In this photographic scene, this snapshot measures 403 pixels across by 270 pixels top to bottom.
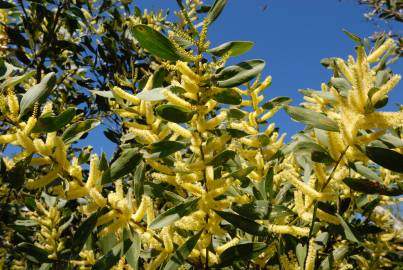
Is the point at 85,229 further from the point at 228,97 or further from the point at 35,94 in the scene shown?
the point at 228,97

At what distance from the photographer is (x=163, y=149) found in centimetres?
141

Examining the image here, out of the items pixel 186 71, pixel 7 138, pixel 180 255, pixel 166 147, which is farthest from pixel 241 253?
pixel 7 138

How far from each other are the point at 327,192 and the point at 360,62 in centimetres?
51

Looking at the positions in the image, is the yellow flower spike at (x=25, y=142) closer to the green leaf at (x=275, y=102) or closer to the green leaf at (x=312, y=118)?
the green leaf at (x=312, y=118)

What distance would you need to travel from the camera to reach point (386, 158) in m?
1.32

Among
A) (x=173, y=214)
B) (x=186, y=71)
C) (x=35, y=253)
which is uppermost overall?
(x=186, y=71)

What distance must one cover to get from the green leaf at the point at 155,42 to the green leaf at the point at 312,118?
472 millimetres

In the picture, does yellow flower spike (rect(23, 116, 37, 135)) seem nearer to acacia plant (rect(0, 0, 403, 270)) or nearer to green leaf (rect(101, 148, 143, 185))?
acacia plant (rect(0, 0, 403, 270))

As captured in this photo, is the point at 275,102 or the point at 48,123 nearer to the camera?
the point at 48,123

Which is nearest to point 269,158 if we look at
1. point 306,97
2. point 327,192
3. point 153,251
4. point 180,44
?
point 306,97

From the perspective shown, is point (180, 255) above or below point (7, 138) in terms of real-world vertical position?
below

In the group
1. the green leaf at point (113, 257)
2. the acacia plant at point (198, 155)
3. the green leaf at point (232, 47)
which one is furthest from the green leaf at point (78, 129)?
the green leaf at point (232, 47)

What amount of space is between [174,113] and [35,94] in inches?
23.8

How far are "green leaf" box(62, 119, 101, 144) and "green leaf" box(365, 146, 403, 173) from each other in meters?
1.07
